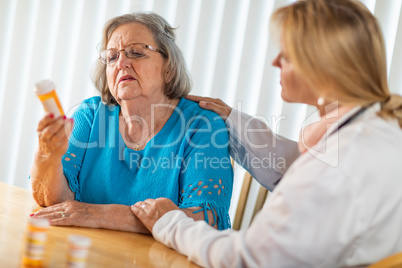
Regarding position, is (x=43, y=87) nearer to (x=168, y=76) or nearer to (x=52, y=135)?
(x=52, y=135)

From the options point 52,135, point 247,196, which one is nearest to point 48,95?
point 52,135

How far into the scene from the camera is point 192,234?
0.98 m

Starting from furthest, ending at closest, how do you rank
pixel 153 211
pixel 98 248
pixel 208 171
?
pixel 208 171
pixel 153 211
pixel 98 248

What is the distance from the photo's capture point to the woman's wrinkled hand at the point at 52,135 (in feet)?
3.84

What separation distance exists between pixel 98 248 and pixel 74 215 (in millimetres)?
204

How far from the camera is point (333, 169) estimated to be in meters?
0.77

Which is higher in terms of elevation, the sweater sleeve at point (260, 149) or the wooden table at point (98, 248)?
the sweater sleeve at point (260, 149)

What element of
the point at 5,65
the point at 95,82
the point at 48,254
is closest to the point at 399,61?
the point at 95,82

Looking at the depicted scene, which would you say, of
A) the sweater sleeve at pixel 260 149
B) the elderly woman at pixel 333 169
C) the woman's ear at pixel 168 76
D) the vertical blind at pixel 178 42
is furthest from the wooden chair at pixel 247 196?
the elderly woman at pixel 333 169

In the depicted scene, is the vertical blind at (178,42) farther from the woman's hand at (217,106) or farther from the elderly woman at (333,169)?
the elderly woman at (333,169)

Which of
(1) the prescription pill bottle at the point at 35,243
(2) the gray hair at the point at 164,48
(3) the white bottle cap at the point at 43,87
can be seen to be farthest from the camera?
(2) the gray hair at the point at 164,48

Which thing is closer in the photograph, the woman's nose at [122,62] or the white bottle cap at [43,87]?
the white bottle cap at [43,87]

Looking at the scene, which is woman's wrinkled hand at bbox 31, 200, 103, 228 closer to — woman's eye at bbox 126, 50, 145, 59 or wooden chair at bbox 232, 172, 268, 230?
woman's eye at bbox 126, 50, 145, 59

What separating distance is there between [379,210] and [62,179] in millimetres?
964
